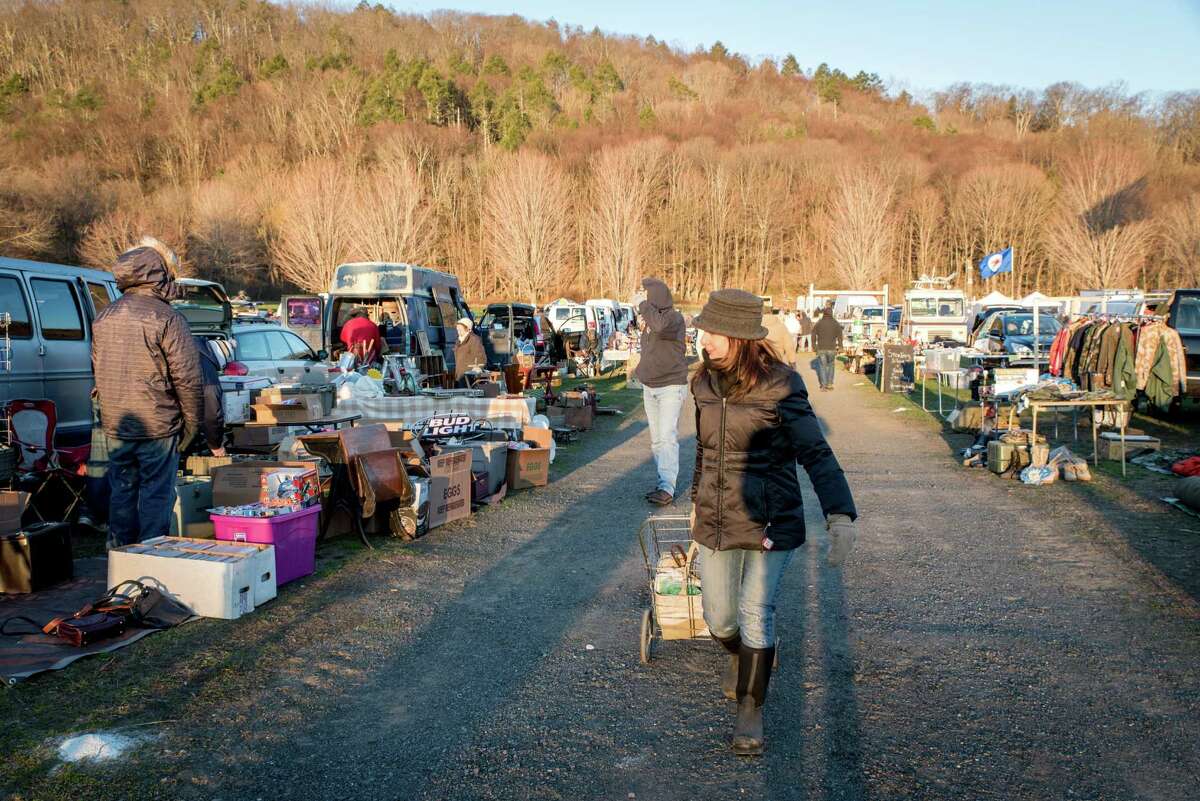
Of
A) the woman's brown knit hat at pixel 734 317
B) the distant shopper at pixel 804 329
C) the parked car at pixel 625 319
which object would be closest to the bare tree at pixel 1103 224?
the distant shopper at pixel 804 329

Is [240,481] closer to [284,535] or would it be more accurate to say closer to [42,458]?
[284,535]

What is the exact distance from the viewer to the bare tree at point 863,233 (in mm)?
61719

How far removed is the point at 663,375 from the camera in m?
8.41

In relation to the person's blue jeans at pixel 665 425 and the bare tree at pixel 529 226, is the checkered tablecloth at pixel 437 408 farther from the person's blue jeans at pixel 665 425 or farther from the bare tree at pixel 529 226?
the bare tree at pixel 529 226

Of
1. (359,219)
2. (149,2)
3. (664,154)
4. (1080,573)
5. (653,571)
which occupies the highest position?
(149,2)

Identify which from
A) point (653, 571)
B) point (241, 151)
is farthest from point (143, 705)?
point (241, 151)

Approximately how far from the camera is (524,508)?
8758 mm

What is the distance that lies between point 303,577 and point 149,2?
12315 cm

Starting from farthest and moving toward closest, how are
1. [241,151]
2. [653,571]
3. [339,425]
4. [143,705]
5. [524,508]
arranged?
1. [241,151]
2. [339,425]
3. [524,508]
4. [653,571]
5. [143,705]

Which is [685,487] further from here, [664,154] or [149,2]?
[149,2]

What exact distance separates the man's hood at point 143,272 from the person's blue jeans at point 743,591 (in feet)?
14.1

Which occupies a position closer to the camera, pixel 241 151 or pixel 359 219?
pixel 359 219

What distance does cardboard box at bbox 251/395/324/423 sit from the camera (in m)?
9.61

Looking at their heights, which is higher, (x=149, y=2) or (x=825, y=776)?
(x=149, y=2)
